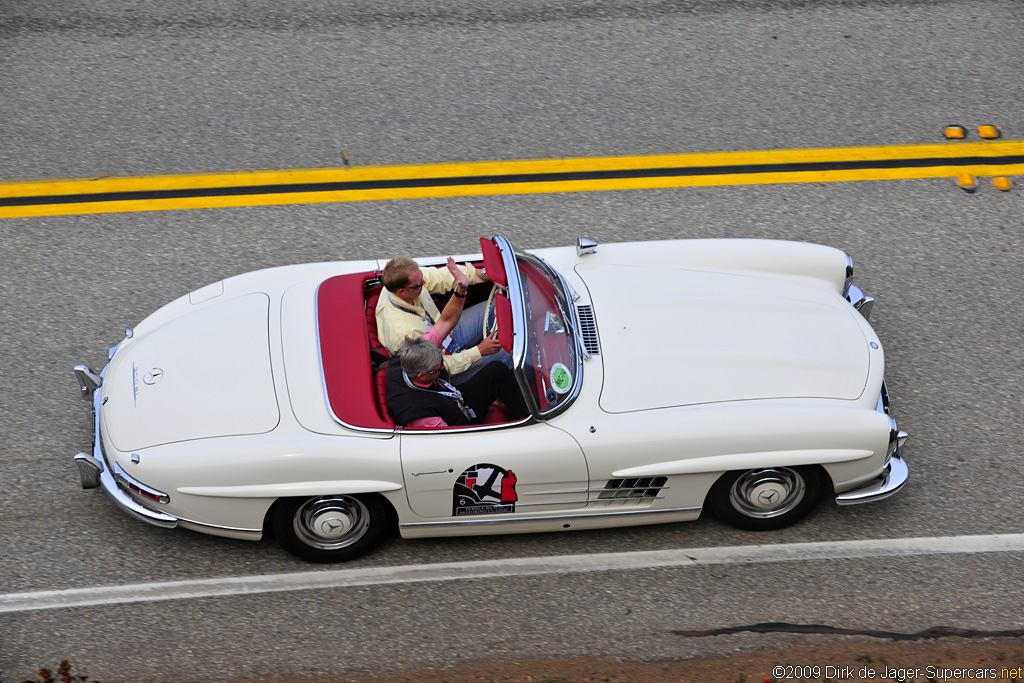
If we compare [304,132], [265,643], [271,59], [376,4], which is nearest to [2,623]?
[265,643]

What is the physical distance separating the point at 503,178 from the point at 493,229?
0.55 m

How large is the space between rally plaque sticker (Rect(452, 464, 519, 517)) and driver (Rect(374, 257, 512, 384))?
542 mm

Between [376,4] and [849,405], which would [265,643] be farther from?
[376,4]

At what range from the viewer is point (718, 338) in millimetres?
4980

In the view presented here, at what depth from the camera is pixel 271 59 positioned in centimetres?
782

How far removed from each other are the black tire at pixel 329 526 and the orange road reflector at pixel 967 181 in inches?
199

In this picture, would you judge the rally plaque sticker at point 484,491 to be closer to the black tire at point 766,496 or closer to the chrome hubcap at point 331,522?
the chrome hubcap at point 331,522

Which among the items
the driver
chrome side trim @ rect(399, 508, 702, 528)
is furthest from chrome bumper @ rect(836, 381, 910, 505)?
the driver

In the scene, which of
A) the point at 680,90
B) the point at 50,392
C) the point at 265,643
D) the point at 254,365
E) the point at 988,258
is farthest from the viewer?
the point at 680,90

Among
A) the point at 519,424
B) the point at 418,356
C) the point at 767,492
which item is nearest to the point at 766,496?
the point at 767,492

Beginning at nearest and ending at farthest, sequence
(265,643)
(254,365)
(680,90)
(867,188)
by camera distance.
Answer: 1. (265,643)
2. (254,365)
3. (867,188)
4. (680,90)

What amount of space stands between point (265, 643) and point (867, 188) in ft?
17.3

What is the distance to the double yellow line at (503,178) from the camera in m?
6.85

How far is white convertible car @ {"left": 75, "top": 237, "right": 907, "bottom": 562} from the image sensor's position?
4.49m
